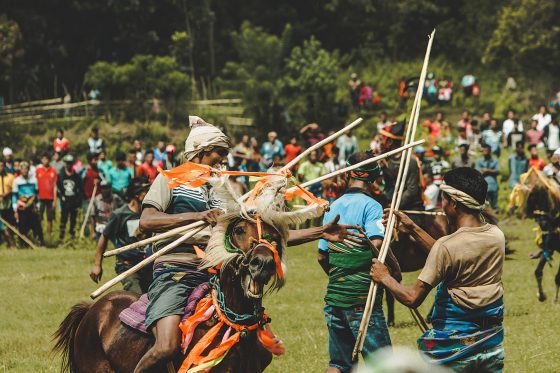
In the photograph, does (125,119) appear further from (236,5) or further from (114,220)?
(114,220)

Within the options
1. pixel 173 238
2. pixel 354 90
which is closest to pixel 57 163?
pixel 173 238

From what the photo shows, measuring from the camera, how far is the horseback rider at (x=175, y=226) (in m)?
7.52

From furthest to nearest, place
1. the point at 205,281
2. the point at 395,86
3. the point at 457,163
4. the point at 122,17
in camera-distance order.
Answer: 1. the point at 122,17
2. the point at 395,86
3. the point at 457,163
4. the point at 205,281

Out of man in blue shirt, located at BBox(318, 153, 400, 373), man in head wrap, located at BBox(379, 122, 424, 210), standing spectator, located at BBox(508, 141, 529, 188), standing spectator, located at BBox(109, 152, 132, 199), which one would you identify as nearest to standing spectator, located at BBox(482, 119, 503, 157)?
standing spectator, located at BBox(508, 141, 529, 188)

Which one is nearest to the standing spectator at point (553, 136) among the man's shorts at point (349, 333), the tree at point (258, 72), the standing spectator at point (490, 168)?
the standing spectator at point (490, 168)

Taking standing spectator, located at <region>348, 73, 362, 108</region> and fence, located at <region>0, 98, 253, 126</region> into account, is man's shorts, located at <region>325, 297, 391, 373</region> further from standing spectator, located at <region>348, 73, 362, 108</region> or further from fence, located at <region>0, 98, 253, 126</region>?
standing spectator, located at <region>348, 73, 362, 108</region>

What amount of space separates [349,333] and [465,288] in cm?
197

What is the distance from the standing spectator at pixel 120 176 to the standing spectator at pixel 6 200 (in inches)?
98.2

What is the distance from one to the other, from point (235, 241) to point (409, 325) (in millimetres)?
7571

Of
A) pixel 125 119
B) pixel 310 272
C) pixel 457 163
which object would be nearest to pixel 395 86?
pixel 125 119

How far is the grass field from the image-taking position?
12.1 m

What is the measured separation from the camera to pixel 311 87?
45094mm

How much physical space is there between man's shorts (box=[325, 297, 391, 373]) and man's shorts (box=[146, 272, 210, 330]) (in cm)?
146

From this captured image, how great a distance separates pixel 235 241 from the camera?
7211mm
